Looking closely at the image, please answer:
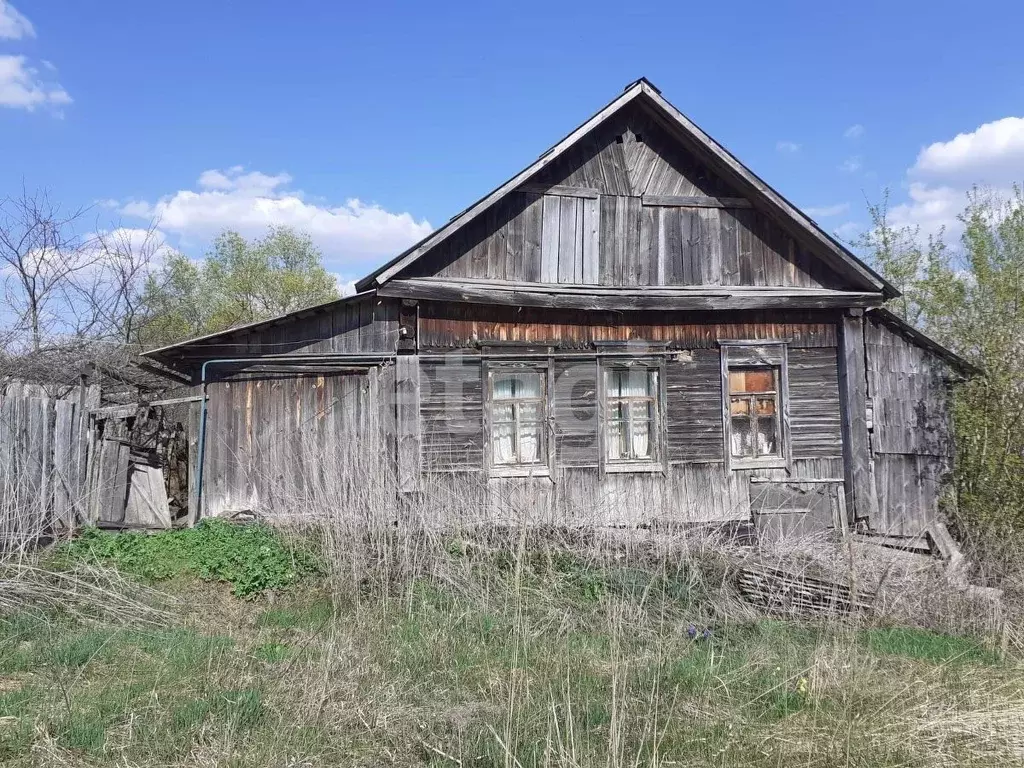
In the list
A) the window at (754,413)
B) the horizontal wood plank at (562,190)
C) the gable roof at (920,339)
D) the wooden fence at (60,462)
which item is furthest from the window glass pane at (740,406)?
the wooden fence at (60,462)

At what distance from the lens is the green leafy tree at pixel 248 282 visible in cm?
2967

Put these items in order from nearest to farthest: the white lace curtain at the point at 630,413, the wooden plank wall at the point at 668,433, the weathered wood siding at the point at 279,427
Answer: the weathered wood siding at the point at 279,427
the wooden plank wall at the point at 668,433
the white lace curtain at the point at 630,413

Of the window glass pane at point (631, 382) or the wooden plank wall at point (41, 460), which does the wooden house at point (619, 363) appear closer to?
the window glass pane at point (631, 382)

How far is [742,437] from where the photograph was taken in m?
10.5

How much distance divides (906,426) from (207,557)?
9.36m

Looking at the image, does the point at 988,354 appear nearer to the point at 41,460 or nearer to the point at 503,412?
the point at 503,412

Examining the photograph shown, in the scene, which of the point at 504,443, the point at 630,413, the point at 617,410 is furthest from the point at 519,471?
the point at 630,413

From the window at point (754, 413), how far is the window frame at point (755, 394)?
0.09 feet

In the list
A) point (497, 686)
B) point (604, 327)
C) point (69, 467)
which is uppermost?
point (604, 327)

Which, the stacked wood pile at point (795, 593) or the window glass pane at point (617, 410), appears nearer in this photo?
the stacked wood pile at point (795, 593)

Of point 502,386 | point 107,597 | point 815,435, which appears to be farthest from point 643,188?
point 107,597

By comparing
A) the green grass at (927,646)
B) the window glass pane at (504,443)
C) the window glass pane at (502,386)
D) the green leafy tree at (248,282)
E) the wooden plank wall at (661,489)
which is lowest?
the green grass at (927,646)

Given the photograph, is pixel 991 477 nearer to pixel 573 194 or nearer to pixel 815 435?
pixel 815 435

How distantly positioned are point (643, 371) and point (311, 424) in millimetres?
4517
